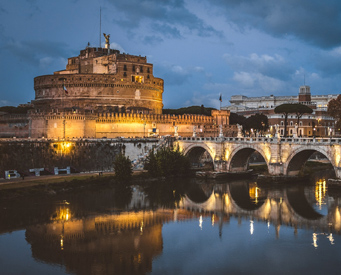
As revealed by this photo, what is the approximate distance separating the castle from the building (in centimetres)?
1552

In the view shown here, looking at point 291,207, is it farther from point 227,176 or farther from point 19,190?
point 19,190

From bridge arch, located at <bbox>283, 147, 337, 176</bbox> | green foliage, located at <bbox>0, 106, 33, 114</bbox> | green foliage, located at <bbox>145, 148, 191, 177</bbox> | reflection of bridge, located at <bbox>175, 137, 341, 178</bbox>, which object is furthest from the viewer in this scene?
green foliage, located at <bbox>0, 106, 33, 114</bbox>

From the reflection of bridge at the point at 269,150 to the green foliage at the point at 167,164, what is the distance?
3.38 metres

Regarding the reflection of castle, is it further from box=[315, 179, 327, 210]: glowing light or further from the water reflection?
box=[315, 179, 327, 210]: glowing light

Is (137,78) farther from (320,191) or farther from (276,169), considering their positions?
(320,191)

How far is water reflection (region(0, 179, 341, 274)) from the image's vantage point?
24.8 metres

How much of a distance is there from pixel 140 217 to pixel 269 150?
18.6 meters

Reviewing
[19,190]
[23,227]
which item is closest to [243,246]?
[23,227]

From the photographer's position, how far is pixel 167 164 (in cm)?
5075

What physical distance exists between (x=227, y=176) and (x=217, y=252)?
26.3 meters

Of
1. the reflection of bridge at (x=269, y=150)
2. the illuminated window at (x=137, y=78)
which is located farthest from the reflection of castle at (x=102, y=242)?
the illuminated window at (x=137, y=78)

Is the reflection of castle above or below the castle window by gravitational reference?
below

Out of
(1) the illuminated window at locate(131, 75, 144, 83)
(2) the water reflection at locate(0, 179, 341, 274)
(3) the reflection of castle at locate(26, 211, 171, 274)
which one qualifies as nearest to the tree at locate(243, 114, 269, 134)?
(1) the illuminated window at locate(131, 75, 144, 83)

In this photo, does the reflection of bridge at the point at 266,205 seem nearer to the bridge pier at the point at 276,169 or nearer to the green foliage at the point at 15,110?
the bridge pier at the point at 276,169
